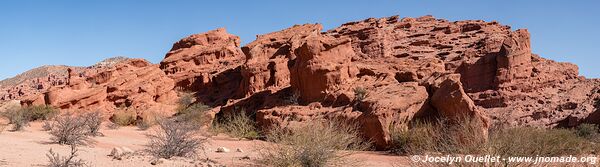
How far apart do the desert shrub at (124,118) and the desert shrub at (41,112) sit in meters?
3.32

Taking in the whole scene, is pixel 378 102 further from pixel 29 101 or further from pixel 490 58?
pixel 29 101

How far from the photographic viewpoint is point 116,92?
98.7 feet

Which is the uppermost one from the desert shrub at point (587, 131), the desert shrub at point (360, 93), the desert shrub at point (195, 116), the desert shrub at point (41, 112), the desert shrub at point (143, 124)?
the desert shrub at point (360, 93)

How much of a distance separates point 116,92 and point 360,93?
66.5 feet

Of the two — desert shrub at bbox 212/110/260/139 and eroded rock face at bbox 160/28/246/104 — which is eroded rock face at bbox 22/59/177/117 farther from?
desert shrub at bbox 212/110/260/139

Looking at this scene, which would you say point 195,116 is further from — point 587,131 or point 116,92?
point 587,131

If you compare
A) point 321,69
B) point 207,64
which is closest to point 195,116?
point 321,69

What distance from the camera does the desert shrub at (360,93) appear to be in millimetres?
15931

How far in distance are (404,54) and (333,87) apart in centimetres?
2173

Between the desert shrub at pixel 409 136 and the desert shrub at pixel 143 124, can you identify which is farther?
the desert shrub at pixel 143 124

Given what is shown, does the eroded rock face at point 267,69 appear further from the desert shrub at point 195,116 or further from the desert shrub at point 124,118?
the desert shrub at point 124,118

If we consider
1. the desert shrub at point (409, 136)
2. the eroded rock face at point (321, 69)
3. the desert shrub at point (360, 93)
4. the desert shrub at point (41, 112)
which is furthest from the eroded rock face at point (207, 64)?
the desert shrub at point (409, 136)

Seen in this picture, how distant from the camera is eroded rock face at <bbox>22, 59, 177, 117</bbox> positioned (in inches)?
Result: 1131

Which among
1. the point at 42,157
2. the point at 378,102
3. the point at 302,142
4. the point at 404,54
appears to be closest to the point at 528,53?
the point at 404,54
